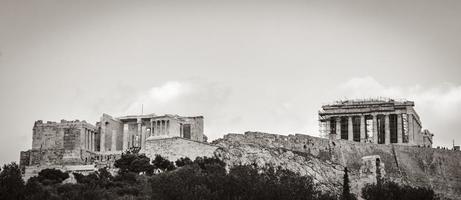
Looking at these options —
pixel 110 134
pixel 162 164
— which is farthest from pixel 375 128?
pixel 162 164

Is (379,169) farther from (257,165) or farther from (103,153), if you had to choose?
(103,153)

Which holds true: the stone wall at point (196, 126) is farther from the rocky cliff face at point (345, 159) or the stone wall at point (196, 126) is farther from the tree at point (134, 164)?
the tree at point (134, 164)

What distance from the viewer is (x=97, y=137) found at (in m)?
98.4

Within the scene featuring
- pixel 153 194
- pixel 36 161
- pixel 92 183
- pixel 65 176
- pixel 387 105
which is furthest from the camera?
pixel 387 105

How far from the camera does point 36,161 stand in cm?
9225

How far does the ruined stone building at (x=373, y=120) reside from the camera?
10244 centimetres

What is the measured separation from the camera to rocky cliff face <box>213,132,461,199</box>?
8538 cm

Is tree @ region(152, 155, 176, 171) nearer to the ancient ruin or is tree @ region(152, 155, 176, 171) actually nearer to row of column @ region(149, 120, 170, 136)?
the ancient ruin

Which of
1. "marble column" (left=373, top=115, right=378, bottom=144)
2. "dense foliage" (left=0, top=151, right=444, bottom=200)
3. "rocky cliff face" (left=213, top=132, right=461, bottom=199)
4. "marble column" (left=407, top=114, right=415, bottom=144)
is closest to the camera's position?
"dense foliage" (left=0, top=151, right=444, bottom=200)

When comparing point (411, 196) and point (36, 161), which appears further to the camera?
point (36, 161)

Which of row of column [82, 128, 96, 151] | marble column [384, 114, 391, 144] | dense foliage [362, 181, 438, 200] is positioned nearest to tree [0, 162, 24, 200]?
row of column [82, 128, 96, 151]

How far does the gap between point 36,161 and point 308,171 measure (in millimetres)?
22831

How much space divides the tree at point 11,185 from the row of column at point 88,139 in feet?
78.3

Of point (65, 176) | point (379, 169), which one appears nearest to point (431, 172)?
point (379, 169)
